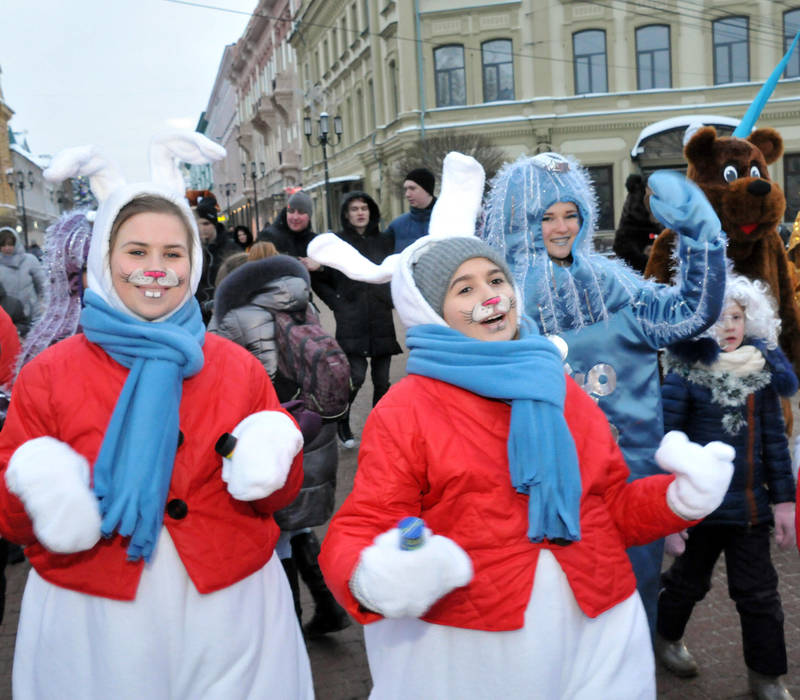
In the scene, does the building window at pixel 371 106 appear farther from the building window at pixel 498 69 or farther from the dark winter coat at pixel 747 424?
the dark winter coat at pixel 747 424

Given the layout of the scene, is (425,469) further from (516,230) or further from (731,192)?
(731,192)

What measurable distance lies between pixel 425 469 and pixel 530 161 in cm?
158

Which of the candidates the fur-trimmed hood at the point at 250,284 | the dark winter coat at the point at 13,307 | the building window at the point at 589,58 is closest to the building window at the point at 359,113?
the building window at the point at 589,58

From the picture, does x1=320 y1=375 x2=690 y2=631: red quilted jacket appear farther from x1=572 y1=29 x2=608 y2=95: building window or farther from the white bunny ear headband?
x1=572 y1=29 x2=608 y2=95: building window

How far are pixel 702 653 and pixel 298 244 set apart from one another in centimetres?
481

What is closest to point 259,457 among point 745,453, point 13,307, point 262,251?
point 745,453

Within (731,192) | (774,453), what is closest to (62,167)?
(774,453)

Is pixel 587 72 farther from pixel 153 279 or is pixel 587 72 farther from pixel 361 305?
pixel 153 279

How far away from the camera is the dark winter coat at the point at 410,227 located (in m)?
7.52

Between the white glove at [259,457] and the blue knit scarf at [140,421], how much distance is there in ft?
0.56

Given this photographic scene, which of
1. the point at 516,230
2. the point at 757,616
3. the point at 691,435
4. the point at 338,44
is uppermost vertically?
the point at 338,44

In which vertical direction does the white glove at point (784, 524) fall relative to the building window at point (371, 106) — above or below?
below

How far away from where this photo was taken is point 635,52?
29344 millimetres

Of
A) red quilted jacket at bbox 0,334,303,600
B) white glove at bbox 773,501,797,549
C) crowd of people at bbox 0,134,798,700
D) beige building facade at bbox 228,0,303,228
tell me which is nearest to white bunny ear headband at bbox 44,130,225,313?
crowd of people at bbox 0,134,798,700
